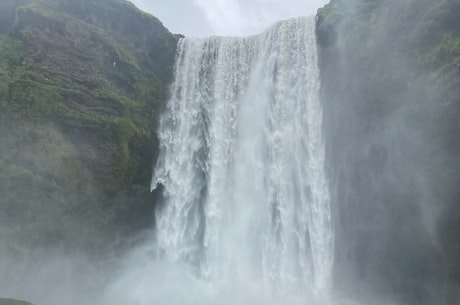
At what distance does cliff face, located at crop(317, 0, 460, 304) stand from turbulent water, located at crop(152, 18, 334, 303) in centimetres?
141

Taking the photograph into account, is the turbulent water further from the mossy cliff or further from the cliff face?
the mossy cliff

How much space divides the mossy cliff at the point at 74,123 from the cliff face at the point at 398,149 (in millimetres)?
11662

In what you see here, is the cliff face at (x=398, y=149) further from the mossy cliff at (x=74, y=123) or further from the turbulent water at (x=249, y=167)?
the mossy cliff at (x=74, y=123)

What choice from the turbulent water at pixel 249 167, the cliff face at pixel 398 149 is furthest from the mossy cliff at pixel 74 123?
the cliff face at pixel 398 149

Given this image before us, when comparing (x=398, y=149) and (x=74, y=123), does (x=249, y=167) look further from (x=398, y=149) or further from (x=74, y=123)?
(x=74, y=123)

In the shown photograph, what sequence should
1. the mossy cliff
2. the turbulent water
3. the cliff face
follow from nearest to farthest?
the cliff face → the mossy cliff → the turbulent water

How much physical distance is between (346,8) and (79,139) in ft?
57.3

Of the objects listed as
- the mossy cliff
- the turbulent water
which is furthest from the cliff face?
the mossy cliff

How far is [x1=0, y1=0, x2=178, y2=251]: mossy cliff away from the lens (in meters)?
21.4

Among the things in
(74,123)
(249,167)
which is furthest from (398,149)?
(74,123)

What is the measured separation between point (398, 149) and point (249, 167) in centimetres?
868

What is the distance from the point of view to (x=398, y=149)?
21.5 m

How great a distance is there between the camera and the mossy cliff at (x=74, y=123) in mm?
21422

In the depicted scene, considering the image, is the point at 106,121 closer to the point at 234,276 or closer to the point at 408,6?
the point at 234,276
